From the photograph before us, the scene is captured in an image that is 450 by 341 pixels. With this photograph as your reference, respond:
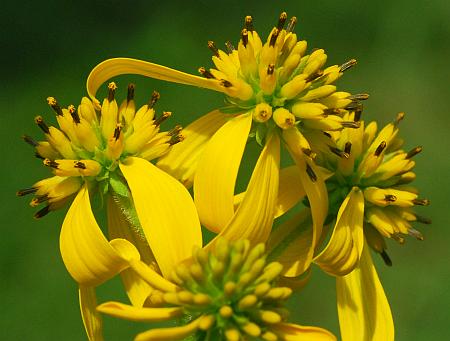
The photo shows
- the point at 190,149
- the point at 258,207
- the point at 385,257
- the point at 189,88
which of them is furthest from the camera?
the point at 189,88

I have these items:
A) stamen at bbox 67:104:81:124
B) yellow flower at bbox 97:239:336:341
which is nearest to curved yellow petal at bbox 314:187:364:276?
yellow flower at bbox 97:239:336:341

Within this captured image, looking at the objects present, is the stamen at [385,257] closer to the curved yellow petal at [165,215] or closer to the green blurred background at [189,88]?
the curved yellow petal at [165,215]

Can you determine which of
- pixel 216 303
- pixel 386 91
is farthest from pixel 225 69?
pixel 386 91

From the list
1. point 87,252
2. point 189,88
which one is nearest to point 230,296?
point 87,252

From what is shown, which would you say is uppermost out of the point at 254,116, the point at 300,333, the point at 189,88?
the point at 189,88

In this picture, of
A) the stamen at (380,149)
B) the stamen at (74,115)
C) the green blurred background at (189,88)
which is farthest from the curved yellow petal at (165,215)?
the green blurred background at (189,88)

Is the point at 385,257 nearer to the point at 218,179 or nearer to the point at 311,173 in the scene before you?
the point at 311,173

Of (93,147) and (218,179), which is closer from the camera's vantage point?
(218,179)

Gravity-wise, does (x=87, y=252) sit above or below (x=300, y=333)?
above
